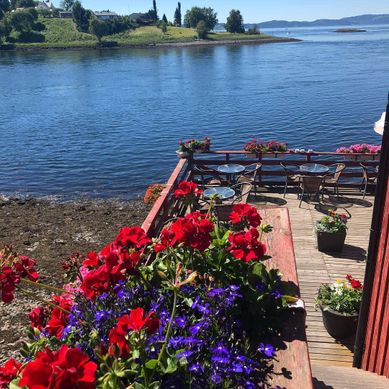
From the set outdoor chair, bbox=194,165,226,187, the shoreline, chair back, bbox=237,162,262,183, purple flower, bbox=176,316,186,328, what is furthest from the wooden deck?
the shoreline

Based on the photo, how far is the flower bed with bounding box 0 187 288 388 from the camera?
6.59ft

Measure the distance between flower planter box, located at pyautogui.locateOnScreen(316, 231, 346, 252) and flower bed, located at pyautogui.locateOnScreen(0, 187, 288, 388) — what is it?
4.61 m

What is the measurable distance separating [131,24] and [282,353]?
141 m

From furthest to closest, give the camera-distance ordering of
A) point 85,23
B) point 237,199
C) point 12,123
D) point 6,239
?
point 85,23
point 12,123
point 6,239
point 237,199

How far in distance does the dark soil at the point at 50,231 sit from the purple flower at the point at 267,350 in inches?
235

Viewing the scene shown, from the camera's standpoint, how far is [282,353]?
97.4 inches

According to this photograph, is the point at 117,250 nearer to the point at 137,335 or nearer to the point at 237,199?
the point at 137,335

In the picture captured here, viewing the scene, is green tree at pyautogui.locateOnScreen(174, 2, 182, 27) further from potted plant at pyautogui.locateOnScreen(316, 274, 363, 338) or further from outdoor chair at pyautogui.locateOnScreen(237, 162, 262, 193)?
potted plant at pyautogui.locateOnScreen(316, 274, 363, 338)

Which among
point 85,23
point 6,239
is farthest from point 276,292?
point 85,23

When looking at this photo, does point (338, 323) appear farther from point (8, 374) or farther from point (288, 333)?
point (8, 374)

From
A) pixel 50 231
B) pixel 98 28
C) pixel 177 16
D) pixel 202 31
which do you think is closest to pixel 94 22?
pixel 98 28

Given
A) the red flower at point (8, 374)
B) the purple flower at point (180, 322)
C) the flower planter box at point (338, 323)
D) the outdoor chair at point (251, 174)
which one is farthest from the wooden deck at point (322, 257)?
the red flower at point (8, 374)

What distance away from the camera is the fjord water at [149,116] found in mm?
20167

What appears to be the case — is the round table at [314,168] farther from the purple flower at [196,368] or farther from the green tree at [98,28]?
the green tree at [98,28]
